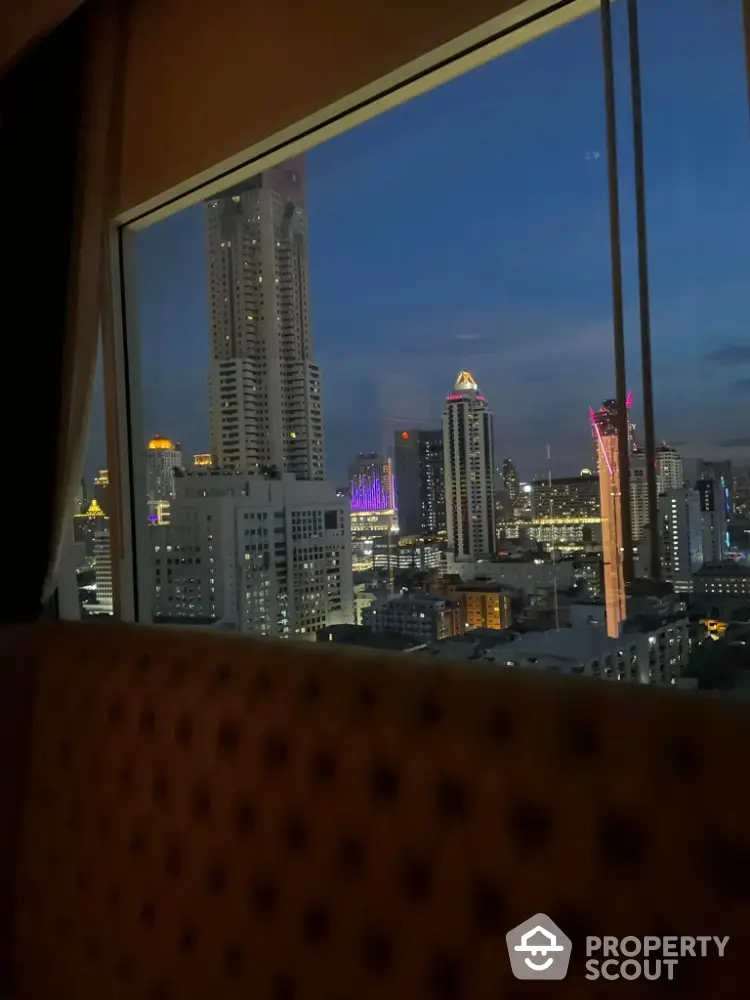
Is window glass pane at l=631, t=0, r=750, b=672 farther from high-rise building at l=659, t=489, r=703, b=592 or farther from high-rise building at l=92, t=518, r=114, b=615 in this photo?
high-rise building at l=92, t=518, r=114, b=615

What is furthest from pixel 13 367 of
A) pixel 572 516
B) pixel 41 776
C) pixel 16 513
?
pixel 572 516

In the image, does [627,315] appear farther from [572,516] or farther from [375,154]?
[375,154]

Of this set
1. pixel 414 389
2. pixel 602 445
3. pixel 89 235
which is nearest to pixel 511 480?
pixel 602 445

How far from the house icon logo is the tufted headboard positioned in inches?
0.6

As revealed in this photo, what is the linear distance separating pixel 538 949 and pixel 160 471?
1904 millimetres

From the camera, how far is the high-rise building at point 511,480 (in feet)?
5.11

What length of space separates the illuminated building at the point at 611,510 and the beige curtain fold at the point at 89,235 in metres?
1.50

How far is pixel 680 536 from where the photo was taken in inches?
50.3

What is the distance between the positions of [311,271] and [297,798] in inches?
53.7

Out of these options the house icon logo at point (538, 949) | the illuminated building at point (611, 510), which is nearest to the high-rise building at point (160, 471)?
the illuminated building at point (611, 510)

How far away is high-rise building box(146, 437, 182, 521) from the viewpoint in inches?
95.8

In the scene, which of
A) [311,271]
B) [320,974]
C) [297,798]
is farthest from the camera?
[311,271]

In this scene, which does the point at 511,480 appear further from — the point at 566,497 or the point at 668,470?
the point at 668,470

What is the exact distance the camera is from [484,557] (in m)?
1.59
